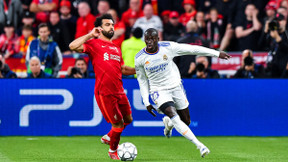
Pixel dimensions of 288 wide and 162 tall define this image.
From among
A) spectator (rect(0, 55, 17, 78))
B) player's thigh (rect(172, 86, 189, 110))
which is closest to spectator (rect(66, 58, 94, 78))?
spectator (rect(0, 55, 17, 78))

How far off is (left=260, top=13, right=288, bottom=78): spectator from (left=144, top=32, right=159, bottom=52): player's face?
16.6ft

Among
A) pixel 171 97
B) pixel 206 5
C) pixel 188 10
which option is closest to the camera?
pixel 171 97

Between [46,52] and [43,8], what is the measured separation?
3.79 metres

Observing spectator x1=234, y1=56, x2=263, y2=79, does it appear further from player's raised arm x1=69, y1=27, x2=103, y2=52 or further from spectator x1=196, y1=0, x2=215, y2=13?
player's raised arm x1=69, y1=27, x2=103, y2=52

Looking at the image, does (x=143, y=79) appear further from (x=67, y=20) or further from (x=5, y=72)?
(x=67, y=20)

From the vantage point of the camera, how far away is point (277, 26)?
45.6ft

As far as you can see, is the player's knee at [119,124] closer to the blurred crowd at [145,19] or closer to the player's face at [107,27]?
the player's face at [107,27]

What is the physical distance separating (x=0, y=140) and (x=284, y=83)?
20.9 feet

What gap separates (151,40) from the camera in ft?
31.8

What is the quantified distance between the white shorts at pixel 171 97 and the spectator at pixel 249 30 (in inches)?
261

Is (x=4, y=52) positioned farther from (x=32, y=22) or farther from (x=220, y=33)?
(x=220, y=33)

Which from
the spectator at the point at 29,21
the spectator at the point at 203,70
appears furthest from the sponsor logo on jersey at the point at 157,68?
the spectator at the point at 29,21

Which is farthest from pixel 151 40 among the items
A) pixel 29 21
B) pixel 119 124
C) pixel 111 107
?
pixel 29 21

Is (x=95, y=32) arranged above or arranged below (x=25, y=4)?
above
